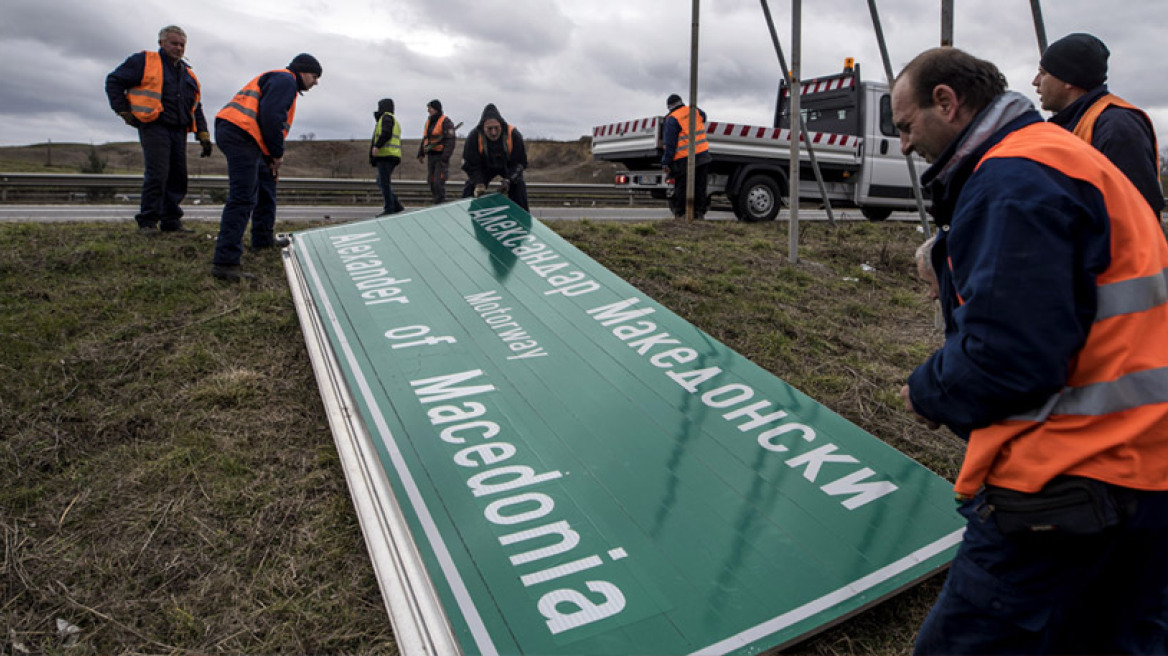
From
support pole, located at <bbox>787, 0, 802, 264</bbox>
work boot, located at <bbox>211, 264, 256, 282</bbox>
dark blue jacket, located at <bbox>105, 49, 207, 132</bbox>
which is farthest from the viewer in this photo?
support pole, located at <bbox>787, 0, 802, 264</bbox>

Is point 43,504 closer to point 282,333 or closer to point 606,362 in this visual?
point 282,333

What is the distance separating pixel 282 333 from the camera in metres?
4.54

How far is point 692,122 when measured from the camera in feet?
27.6

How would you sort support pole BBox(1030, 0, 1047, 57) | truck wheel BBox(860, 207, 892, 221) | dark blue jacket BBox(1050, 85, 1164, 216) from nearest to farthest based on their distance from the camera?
dark blue jacket BBox(1050, 85, 1164, 216), support pole BBox(1030, 0, 1047, 57), truck wheel BBox(860, 207, 892, 221)

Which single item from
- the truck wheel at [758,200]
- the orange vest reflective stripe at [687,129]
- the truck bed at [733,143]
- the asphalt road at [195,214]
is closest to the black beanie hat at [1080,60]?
the orange vest reflective stripe at [687,129]

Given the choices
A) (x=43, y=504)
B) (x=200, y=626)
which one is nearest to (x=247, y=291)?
(x=43, y=504)

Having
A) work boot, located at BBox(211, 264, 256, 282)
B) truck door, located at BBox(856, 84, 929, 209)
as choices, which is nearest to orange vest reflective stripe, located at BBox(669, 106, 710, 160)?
truck door, located at BBox(856, 84, 929, 209)

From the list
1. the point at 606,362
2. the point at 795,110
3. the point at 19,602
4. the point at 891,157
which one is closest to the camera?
the point at 19,602

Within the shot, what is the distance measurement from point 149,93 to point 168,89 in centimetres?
16

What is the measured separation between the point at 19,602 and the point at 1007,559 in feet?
8.95

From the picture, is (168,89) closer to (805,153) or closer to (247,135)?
(247,135)

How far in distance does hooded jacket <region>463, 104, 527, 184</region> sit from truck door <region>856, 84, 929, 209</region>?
5.36 m

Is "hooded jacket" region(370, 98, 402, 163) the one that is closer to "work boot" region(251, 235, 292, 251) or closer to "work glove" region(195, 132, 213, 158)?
"work glove" region(195, 132, 213, 158)

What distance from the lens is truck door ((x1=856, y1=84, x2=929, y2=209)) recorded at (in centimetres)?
1038
